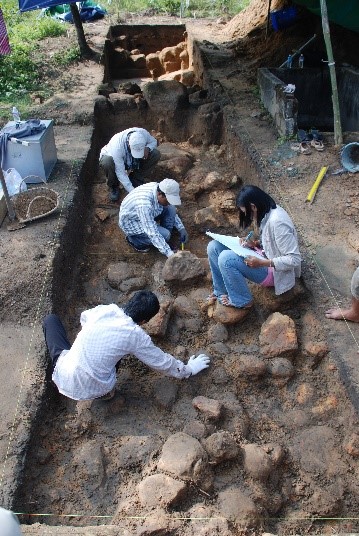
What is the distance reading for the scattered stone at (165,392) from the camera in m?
3.98

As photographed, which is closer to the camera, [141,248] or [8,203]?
[8,203]

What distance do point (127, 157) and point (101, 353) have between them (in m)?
3.67

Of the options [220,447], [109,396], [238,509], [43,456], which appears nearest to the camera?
[238,509]

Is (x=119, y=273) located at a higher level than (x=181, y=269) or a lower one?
lower

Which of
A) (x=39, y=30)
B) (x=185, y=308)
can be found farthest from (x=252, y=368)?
(x=39, y=30)

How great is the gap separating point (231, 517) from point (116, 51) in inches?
499

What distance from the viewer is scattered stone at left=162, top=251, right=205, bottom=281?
5195 mm

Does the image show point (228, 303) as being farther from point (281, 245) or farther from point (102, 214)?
point (102, 214)

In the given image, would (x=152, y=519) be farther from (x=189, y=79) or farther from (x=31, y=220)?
(x=189, y=79)

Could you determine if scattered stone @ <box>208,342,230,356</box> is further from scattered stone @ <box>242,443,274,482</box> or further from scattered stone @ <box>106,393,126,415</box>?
→ scattered stone @ <box>242,443,274,482</box>

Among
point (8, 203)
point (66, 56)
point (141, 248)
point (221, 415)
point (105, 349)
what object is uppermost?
point (105, 349)

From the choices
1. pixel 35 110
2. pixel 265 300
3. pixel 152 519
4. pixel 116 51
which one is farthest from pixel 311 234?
pixel 116 51

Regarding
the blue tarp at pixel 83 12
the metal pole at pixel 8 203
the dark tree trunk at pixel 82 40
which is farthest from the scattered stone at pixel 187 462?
the blue tarp at pixel 83 12

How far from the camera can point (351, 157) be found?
255 inches
